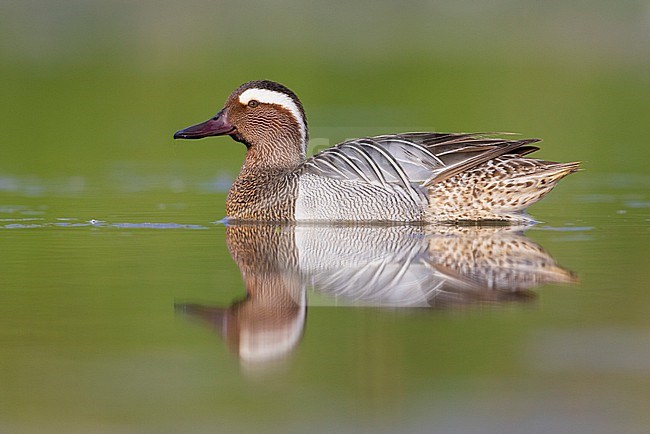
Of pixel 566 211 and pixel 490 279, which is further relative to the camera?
pixel 566 211

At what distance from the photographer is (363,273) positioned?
23.4 ft

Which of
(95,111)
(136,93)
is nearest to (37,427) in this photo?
(95,111)

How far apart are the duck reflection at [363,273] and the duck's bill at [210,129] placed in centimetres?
150

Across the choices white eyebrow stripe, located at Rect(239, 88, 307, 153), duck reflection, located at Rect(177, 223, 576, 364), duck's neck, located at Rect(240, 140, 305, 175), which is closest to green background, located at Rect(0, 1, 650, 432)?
duck reflection, located at Rect(177, 223, 576, 364)

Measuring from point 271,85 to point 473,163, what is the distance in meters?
1.96

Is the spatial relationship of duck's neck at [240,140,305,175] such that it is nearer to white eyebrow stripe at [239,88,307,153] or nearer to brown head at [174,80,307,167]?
brown head at [174,80,307,167]

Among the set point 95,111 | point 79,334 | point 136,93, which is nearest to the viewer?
point 79,334

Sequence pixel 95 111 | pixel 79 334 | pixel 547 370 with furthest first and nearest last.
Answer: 1. pixel 95 111
2. pixel 79 334
3. pixel 547 370

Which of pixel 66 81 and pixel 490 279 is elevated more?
pixel 66 81

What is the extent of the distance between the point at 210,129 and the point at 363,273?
13.0 ft

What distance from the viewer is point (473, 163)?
973 centimetres

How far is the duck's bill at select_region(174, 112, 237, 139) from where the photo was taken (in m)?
10.7

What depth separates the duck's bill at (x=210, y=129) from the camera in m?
10.7

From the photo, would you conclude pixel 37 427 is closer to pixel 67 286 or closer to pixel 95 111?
pixel 67 286
